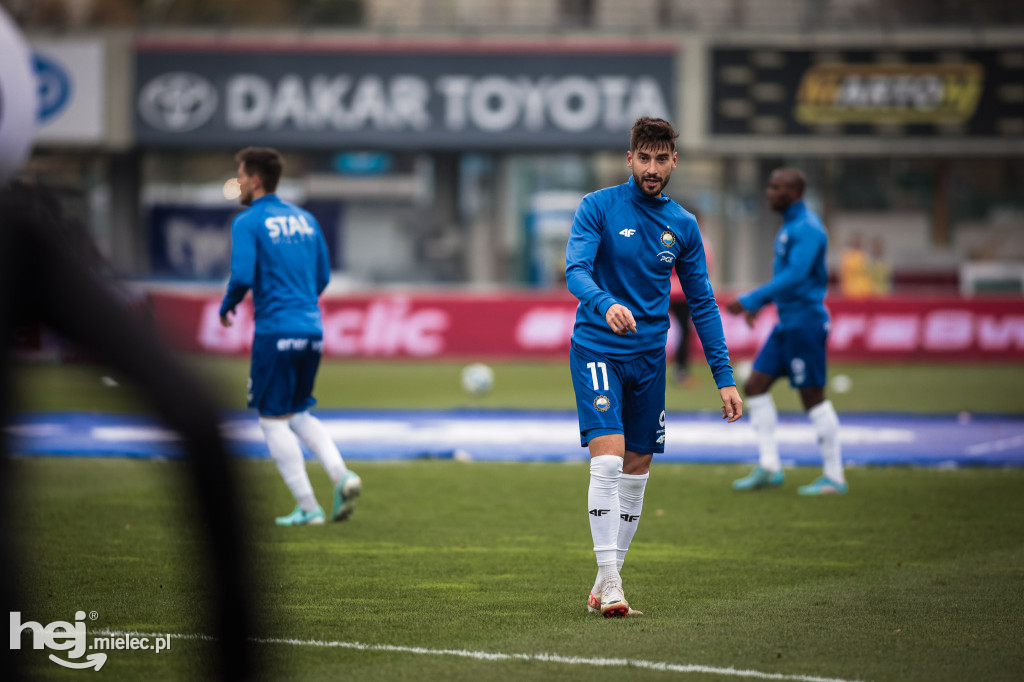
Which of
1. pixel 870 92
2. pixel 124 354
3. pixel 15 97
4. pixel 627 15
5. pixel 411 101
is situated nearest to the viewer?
pixel 124 354

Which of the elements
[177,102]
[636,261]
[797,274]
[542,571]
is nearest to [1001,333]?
[797,274]

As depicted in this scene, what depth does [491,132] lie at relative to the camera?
1052 inches

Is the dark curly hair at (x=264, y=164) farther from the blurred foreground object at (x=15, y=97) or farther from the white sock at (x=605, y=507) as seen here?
the blurred foreground object at (x=15, y=97)

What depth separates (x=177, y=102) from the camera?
88.8 feet

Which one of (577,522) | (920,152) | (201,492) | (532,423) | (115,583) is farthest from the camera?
(920,152)

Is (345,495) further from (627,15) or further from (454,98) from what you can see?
(627,15)

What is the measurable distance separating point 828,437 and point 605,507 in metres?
3.96

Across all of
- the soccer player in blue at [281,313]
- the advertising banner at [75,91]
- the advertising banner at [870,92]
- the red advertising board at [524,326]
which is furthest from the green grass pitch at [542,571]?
the advertising banner at [75,91]

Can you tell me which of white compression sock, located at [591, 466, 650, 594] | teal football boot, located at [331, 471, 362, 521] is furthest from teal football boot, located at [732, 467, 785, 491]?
white compression sock, located at [591, 466, 650, 594]

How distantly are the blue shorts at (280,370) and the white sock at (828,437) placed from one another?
3712 mm

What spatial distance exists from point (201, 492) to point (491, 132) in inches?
997

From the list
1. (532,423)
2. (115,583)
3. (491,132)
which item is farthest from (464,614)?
(491,132)

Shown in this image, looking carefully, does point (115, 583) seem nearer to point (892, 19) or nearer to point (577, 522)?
point (577, 522)

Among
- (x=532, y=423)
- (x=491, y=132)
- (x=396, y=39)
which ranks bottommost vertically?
(x=532, y=423)
